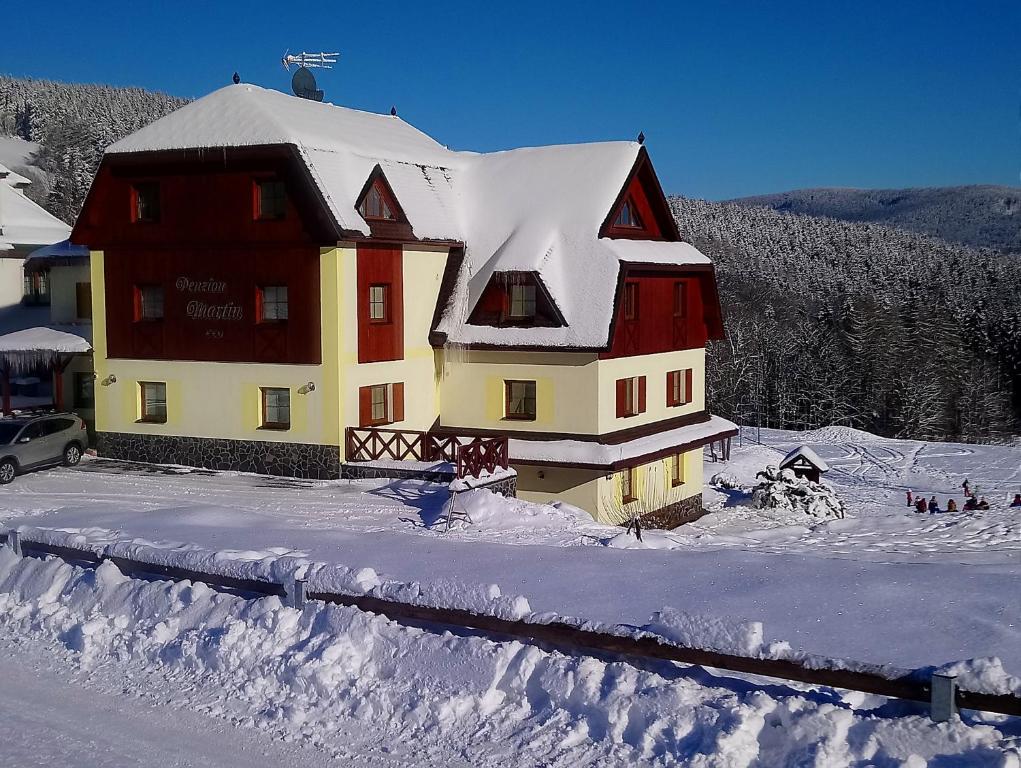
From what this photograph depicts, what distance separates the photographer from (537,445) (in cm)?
2838

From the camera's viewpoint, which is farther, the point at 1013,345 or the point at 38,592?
the point at 1013,345

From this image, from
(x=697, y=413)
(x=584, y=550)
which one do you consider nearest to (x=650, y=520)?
(x=697, y=413)

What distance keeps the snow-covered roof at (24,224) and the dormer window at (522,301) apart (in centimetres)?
2098

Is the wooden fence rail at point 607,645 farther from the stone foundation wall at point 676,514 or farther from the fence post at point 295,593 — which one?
the stone foundation wall at point 676,514

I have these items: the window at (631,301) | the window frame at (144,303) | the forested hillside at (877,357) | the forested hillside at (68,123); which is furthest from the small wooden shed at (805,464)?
the forested hillside at (68,123)

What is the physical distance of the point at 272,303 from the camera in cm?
2738

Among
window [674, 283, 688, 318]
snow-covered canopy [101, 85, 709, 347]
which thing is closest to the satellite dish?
snow-covered canopy [101, 85, 709, 347]

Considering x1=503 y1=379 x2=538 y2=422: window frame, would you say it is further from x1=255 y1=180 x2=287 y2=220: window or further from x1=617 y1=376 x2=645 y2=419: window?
x1=255 y1=180 x2=287 y2=220: window

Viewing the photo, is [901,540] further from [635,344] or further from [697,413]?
[635,344]

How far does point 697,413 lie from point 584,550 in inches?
725

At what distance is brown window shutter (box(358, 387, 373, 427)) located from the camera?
27.2 meters

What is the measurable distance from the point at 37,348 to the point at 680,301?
19.0 meters

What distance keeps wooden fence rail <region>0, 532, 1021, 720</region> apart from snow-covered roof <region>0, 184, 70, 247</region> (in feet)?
99.0

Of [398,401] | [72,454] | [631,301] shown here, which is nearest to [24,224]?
[72,454]
